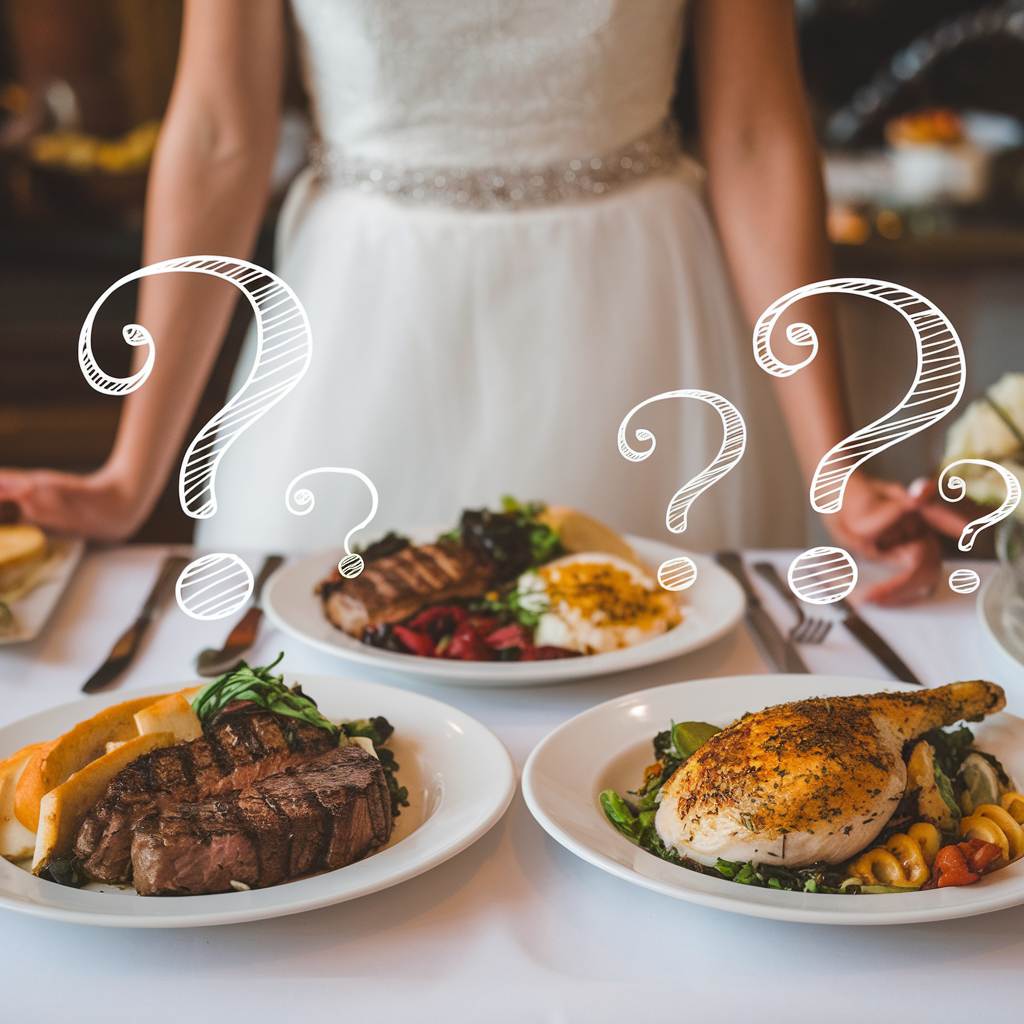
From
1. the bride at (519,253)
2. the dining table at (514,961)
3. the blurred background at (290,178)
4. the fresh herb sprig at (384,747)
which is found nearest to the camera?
the dining table at (514,961)

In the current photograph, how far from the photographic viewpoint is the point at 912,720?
116cm

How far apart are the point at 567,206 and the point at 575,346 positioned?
0.32 metres

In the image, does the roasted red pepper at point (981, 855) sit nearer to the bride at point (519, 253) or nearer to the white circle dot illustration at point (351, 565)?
the white circle dot illustration at point (351, 565)

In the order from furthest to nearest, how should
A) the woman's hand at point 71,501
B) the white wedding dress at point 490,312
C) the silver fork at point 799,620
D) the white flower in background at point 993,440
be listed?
the white wedding dress at point 490,312 → the woman's hand at point 71,501 → the silver fork at point 799,620 → the white flower in background at point 993,440

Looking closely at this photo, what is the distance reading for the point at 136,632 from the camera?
1.65 metres

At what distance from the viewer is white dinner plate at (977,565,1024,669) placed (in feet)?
5.11

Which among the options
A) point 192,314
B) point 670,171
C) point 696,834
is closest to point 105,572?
point 192,314

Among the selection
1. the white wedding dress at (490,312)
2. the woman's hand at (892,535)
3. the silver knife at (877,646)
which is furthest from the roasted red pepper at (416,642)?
the white wedding dress at (490,312)

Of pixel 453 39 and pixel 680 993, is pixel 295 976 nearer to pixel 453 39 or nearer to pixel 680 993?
pixel 680 993

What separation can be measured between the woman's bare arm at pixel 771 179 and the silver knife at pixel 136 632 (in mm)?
1123

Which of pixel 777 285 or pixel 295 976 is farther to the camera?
pixel 777 285

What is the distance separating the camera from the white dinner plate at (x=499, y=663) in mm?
1433

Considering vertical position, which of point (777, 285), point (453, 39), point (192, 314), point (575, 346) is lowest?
point (575, 346)

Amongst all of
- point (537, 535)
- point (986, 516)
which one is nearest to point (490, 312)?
point (537, 535)
